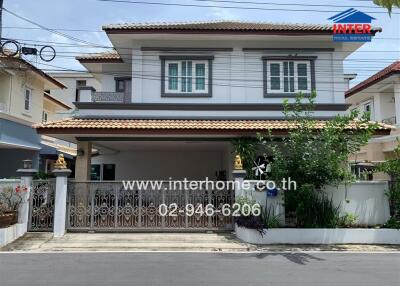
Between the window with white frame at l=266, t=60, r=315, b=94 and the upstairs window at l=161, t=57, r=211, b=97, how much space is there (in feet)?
8.48

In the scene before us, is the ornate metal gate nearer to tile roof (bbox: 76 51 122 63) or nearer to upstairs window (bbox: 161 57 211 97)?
upstairs window (bbox: 161 57 211 97)

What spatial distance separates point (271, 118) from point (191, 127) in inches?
153

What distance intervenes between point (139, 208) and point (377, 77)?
16.3 m

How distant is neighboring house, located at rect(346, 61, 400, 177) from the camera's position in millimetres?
22062

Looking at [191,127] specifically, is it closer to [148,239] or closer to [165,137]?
[165,137]

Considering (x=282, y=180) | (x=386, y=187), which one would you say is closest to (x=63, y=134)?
(x=282, y=180)

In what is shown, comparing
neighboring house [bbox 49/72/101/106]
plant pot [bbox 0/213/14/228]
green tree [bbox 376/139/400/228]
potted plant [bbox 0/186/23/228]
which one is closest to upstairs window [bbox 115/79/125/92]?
potted plant [bbox 0/186/23/228]

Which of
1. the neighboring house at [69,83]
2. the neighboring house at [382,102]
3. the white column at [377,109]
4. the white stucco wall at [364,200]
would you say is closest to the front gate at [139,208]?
the white stucco wall at [364,200]

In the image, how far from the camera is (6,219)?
1157cm

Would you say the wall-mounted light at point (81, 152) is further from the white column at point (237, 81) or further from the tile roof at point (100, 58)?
the white column at point (237, 81)

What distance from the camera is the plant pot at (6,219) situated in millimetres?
11391

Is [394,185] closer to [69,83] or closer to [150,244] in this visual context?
[150,244]

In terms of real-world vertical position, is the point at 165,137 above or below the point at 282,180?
above

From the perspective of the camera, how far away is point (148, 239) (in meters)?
12.0
